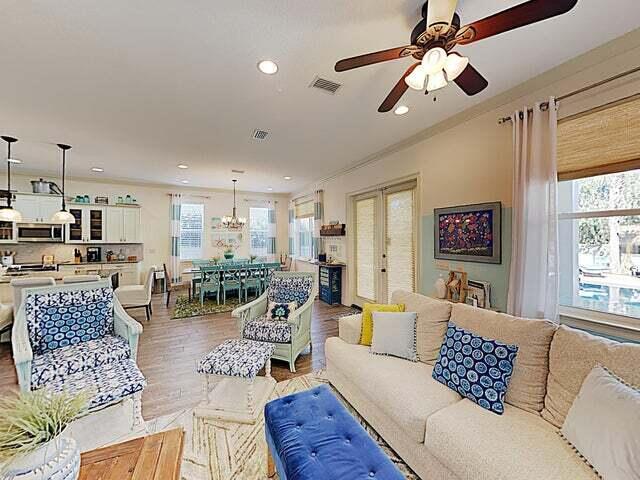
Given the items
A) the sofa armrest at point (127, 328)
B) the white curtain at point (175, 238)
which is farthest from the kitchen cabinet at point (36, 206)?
the sofa armrest at point (127, 328)

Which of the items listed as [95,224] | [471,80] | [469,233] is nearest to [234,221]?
→ [95,224]

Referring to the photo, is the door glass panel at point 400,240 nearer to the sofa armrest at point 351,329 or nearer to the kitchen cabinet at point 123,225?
the sofa armrest at point 351,329

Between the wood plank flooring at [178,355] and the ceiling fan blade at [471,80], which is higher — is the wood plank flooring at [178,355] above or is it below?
below

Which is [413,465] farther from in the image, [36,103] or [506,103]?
[36,103]

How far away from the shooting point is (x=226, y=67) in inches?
94.8

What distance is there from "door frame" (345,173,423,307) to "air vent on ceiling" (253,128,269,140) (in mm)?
2067

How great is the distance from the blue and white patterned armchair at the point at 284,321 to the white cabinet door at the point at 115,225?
522 cm

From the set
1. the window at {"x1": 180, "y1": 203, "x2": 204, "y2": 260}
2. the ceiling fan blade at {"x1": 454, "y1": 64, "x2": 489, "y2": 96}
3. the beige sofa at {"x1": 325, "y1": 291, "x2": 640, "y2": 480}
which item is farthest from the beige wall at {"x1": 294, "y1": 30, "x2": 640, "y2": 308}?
the window at {"x1": 180, "y1": 203, "x2": 204, "y2": 260}

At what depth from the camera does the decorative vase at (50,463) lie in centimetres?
92

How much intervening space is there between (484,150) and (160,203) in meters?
7.52

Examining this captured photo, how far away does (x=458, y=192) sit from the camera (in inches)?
133

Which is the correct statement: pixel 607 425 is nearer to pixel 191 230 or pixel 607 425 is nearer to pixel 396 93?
pixel 396 93

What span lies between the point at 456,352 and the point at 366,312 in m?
0.88

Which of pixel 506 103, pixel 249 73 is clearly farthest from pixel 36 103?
pixel 506 103
